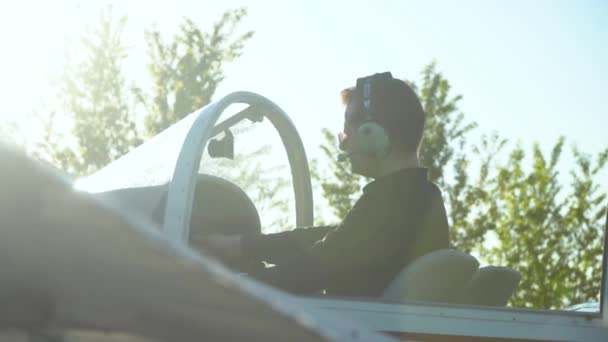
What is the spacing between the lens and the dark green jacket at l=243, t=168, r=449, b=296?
2.66 meters

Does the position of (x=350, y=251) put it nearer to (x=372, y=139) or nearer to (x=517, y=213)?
(x=372, y=139)

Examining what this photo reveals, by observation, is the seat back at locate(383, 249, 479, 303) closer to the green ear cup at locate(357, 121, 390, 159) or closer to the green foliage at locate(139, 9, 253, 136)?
the green ear cup at locate(357, 121, 390, 159)

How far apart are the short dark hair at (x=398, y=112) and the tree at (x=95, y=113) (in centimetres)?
1117

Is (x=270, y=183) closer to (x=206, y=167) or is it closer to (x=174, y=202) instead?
(x=206, y=167)

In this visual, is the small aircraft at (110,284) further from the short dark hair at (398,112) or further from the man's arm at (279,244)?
the short dark hair at (398,112)

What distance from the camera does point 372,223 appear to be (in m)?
2.82

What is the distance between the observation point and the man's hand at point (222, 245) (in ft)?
9.01

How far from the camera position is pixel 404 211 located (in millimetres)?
2918

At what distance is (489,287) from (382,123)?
0.72m

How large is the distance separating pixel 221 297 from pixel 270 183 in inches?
111

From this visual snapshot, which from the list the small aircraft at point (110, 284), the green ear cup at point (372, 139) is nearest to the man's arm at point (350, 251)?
the green ear cup at point (372, 139)

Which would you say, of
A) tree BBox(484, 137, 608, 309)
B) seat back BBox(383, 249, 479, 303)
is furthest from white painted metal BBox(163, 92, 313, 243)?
tree BBox(484, 137, 608, 309)

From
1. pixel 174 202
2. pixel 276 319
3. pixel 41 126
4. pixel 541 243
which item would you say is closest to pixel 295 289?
pixel 174 202

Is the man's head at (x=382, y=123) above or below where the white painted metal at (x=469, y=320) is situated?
above
